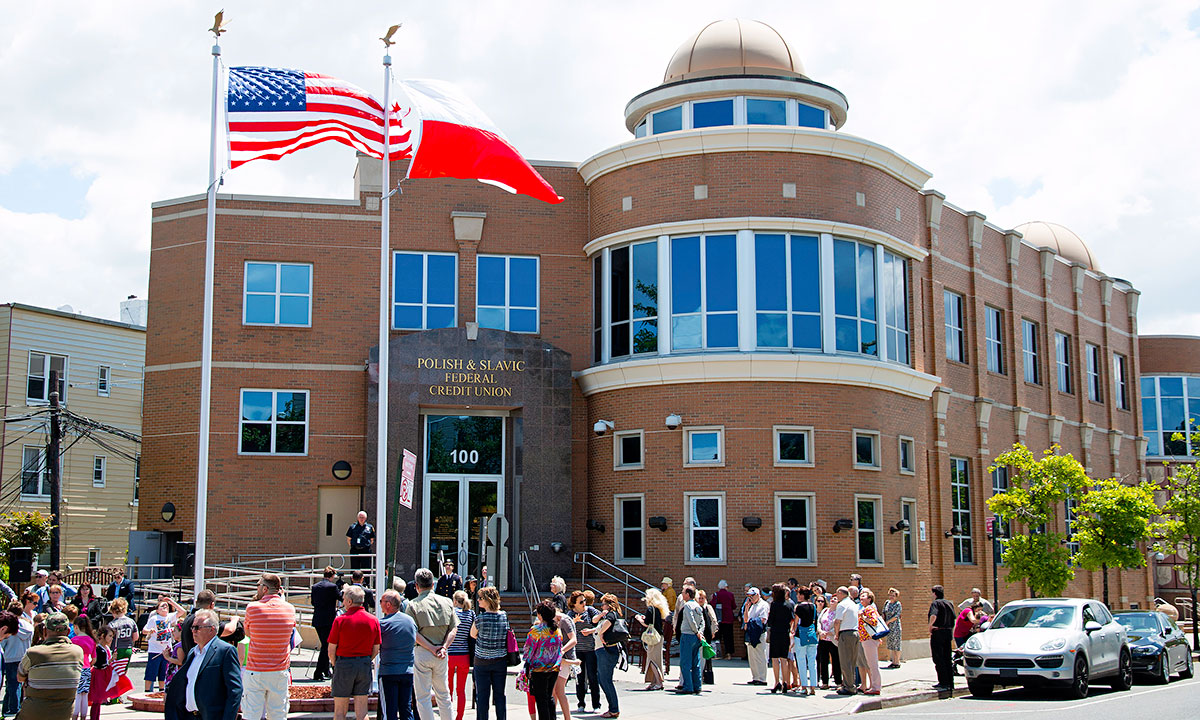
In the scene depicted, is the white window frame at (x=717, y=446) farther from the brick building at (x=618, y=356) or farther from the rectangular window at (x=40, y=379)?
the rectangular window at (x=40, y=379)

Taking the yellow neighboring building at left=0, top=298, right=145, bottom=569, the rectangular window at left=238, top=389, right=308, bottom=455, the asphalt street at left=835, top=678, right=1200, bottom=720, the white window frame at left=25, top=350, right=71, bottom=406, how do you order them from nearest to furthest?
the asphalt street at left=835, top=678, right=1200, bottom=720
the rectangular window at left=238, top=389, right=308, bottom=455
the yellow neighboring building at left=0, top=298, right=145, bottom=569
the white window frame at left=25, top=350, right=71, bottom=406


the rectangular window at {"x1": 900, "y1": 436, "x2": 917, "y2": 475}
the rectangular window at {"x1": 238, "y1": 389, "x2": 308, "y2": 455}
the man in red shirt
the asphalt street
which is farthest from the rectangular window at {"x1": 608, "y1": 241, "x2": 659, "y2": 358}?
the man in red shirt

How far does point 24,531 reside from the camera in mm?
33188

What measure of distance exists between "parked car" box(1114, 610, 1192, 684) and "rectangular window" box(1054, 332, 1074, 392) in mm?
15049

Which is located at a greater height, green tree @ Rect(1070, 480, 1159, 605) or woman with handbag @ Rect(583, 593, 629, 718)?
green tree @ Rect(1070, 480, 1159, 605)

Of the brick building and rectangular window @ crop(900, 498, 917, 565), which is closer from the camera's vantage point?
the brick building

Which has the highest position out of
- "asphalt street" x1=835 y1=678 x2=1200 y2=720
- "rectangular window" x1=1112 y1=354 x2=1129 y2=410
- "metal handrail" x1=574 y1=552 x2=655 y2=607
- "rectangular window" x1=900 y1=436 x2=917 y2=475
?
"rectangular window" x1=1112 y1=354 x2=1129 y2=410

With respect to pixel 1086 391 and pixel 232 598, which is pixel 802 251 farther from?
pixel 1086 391

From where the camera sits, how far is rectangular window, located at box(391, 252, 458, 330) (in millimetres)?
27594

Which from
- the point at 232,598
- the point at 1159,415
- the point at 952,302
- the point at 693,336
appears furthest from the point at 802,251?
the point at 1159,415

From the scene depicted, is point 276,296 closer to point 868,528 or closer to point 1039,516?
point 868,528

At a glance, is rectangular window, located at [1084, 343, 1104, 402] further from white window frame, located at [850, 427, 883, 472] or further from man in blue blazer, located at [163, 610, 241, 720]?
man in blue blazer, located at [163, 610, 241, 720]

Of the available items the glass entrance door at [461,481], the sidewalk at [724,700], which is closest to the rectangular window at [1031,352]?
the sidewalk at [724,700]

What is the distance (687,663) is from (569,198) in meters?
13.8
